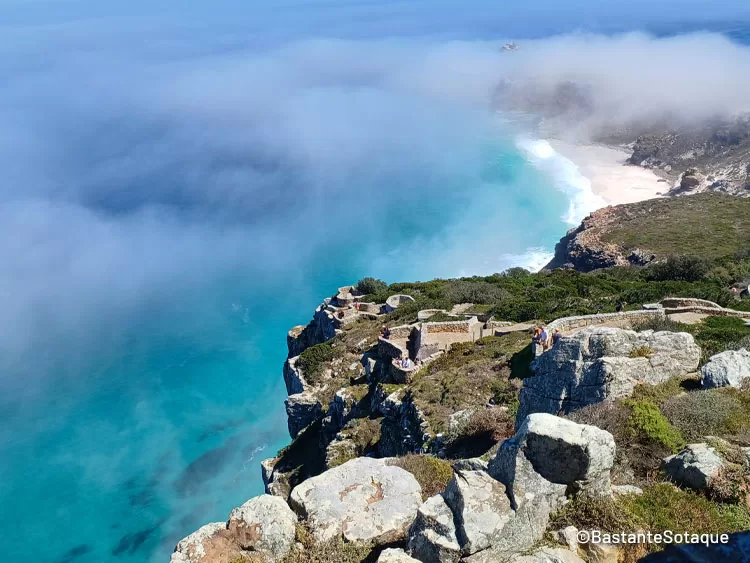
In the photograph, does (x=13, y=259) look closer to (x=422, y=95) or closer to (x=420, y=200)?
(x=420, y=200)

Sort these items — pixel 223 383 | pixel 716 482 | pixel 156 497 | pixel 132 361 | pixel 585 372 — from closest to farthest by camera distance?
pixel 716 482, pixel 585 372, pixel 156 497, pixel 223 383, pixel 132 361

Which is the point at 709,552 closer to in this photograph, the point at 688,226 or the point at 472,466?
the point at 472,466

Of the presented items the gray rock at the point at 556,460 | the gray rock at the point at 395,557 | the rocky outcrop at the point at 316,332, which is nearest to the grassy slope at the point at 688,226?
the rocky outcrop at the point at 316,332

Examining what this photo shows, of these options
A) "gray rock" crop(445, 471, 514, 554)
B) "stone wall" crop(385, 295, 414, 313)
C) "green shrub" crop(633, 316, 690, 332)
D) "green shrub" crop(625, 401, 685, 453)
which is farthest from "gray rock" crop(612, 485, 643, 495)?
"stone wall" crop(385, 295, 414, 313)

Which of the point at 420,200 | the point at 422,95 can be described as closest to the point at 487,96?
the point at 422,95

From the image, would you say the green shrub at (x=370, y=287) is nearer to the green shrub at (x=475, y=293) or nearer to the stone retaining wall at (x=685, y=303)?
the green shrub at (x=475, y=293)

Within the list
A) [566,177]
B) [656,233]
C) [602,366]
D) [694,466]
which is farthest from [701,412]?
[566,177]

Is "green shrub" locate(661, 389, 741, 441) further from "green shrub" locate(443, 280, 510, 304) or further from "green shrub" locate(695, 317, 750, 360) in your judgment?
"green shrub" locate(443, 280, 510, 304)
